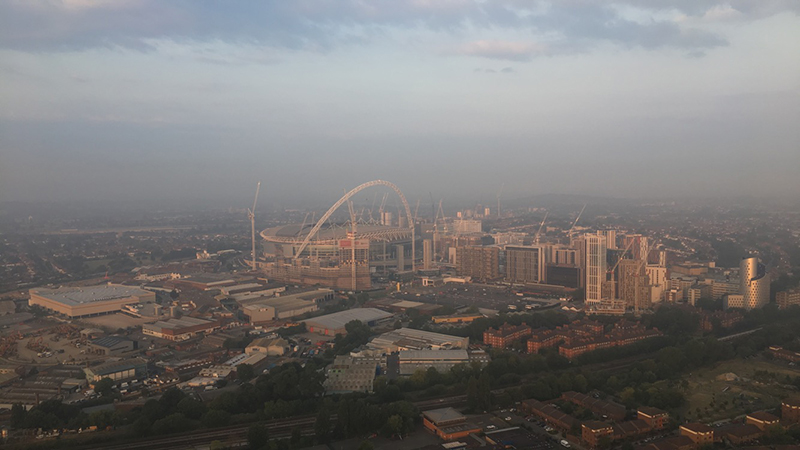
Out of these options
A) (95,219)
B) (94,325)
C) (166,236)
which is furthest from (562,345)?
(95,219)

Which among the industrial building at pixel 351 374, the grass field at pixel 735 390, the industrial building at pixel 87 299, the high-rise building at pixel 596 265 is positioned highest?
the high-rise building at pixel 596 265

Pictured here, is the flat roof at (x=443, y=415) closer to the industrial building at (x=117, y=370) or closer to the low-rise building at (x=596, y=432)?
the low-rise building at (x=596, y=432)

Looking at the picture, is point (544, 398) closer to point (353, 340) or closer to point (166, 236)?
point (353, 340)

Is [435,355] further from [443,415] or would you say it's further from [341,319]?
[341,319]

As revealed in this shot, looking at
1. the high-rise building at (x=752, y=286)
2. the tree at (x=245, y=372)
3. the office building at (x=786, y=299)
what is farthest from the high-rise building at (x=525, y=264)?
the tree at (x=245, y=372)

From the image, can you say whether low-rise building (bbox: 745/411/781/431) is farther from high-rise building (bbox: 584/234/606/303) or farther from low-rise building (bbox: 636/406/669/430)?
high-rise building (bbox: 584/234/606/303)

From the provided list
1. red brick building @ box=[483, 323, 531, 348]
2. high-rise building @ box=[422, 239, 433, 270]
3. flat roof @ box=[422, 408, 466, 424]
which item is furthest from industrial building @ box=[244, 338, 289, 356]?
high-rise building @ box=[422, 239, 433, 270]

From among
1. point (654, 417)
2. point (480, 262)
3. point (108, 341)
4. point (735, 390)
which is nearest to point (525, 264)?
point (480, 262)
